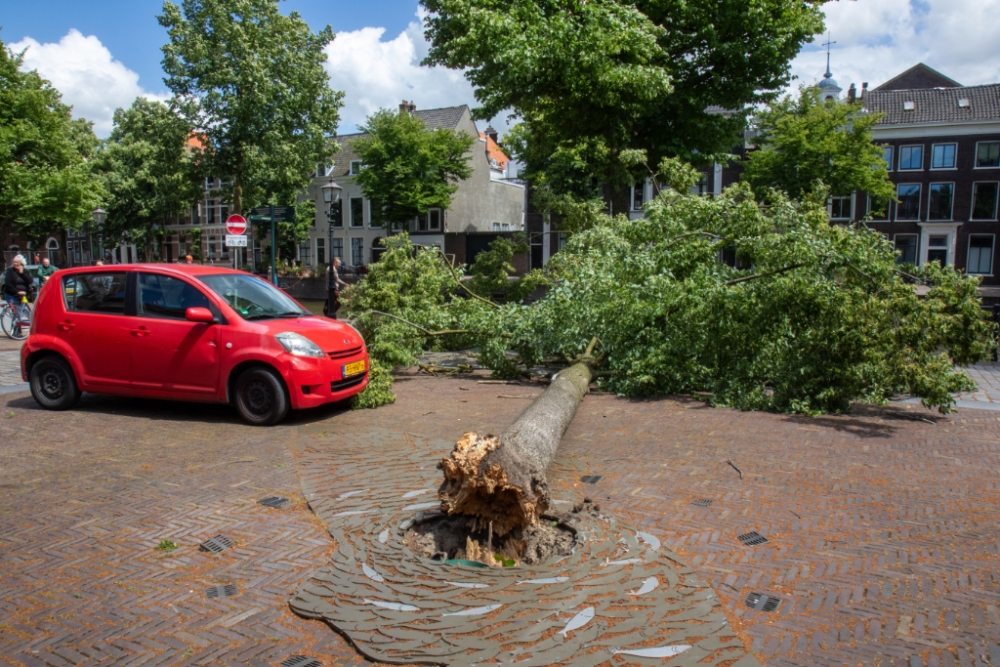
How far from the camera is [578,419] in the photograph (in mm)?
7730

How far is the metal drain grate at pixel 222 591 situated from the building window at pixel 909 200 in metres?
42.1

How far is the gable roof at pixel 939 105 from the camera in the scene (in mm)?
37344

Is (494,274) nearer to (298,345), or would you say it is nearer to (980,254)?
(298,345)

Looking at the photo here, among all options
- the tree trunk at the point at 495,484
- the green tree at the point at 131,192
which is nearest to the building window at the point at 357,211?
the green tree at the point at 131,192

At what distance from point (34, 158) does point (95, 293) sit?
22903 mm

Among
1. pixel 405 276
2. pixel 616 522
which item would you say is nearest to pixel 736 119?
pixel 405 276

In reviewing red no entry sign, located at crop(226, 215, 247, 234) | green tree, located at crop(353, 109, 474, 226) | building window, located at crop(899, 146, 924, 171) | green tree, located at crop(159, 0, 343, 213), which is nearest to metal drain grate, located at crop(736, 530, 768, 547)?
red no entry sign, located at crop(226, 215, 247, 234)

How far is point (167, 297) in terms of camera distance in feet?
23.9

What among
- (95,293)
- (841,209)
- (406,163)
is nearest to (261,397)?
(95,293)

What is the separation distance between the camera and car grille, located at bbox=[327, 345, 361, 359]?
732 cm

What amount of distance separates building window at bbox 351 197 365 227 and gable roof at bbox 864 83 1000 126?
31.4 metres

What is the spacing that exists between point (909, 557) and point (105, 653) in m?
3.95

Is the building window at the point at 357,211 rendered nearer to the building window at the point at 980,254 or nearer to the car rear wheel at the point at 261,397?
the building window at the point at 980,254

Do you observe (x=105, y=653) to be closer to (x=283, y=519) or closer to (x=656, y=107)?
(x=283, y=519)
